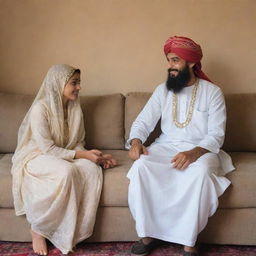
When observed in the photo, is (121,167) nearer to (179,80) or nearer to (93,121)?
(93,121)

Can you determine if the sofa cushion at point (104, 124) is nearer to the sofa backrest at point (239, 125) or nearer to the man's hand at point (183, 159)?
the sofa backrest at point (239, 125)

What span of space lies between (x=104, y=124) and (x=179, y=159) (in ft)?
2.96

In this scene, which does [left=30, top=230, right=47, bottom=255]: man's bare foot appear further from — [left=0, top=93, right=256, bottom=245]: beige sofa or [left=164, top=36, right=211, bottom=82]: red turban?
[left=164, top=36, right=211, bottom=82]: red turban

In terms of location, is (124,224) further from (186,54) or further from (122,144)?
(186,54)

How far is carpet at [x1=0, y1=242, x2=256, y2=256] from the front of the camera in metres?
2.45

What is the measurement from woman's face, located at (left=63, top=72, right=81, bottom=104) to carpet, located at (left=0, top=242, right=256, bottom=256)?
1.03 metres

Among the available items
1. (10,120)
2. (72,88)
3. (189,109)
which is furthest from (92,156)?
(10,120)

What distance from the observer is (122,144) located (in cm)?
315

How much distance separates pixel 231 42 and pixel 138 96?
3.27 feet

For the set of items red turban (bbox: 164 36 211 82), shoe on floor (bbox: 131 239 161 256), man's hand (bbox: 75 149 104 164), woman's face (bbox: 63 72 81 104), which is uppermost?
red turban (bbox: 164 36 211 82)

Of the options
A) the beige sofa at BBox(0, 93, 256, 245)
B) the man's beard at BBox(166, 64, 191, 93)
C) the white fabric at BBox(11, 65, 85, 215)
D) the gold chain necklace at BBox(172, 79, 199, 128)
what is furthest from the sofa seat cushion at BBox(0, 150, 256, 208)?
the man's beard at BBox(166, 64, 191, 93)

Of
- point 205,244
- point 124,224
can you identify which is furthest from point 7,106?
point 205,244

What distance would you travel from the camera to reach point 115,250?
2.50 metres

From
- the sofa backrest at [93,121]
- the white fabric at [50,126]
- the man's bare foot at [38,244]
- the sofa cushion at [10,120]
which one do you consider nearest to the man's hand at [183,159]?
the white fabric at [50,126]
